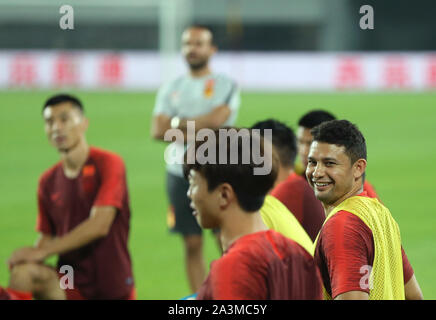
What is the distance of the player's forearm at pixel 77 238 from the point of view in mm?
4500

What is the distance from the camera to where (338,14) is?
32438mm

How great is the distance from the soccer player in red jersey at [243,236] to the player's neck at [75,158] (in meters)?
2.16

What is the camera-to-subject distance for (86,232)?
4.57 metres

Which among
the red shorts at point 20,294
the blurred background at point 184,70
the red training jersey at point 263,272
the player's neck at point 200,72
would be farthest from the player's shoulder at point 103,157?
the red training jersey at point 263,272

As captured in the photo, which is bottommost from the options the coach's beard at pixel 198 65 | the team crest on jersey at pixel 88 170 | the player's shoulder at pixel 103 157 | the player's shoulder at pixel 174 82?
the team crest on jersey at pixel 88 170

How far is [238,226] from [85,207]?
7.68 feet

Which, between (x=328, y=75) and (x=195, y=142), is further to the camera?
(x=328, y=75)

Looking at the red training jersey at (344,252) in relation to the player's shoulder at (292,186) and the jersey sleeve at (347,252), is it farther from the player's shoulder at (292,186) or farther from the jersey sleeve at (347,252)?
the player's shoulder at (292,186)

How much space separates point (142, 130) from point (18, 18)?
15.2 meters

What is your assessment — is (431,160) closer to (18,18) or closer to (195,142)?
(195,142)

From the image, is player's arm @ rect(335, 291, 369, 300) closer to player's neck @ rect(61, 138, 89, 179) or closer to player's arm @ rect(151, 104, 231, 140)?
player's neck @ rect(61, 138, 89, 179)

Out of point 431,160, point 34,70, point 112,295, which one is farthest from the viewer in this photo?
point 34,70

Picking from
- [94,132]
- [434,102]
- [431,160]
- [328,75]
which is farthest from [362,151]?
[328,75]

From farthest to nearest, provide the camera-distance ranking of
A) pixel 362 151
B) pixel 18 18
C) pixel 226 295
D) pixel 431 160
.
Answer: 1. pixel 18 18
2. pixel 431 160
3. pixel 362 151
4. pixel 226 295
